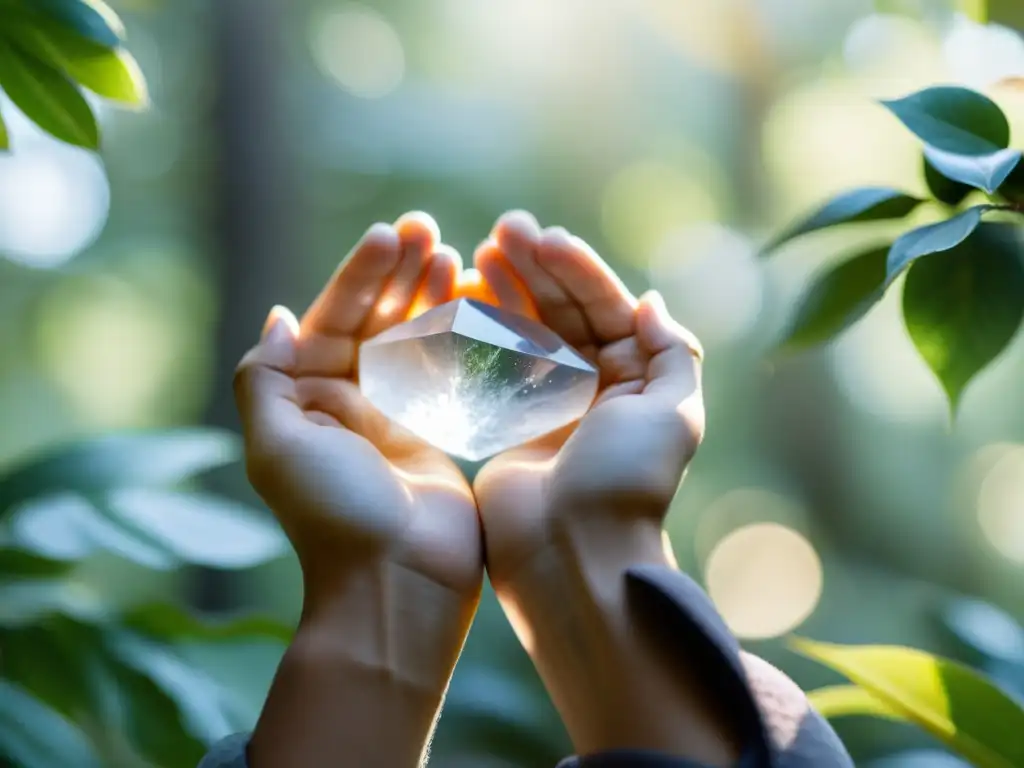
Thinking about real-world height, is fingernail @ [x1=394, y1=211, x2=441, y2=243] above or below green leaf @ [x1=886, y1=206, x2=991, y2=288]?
below

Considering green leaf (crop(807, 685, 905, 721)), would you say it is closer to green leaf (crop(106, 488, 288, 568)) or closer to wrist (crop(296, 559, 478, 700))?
wrist (crop(296, 559, 478, 700))

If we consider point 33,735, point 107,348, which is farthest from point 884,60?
point 107,348

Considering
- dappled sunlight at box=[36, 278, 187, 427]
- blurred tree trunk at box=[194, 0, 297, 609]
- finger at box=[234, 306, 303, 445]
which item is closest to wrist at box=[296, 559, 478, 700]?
finger at box=[234, 306, 303, 445]

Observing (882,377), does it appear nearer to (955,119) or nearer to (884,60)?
(884,60)

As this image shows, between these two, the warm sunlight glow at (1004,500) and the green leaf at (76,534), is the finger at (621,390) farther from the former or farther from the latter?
the warm sunlight glow at (1004,500)

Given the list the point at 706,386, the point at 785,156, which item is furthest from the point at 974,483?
the point at 785,156

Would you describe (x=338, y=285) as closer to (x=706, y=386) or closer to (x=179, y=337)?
(x=706, y=386)
